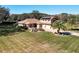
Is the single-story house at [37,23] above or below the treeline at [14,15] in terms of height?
below

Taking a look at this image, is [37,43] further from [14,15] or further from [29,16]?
[14,15]

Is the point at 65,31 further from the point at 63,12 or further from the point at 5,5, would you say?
the point at 5,5

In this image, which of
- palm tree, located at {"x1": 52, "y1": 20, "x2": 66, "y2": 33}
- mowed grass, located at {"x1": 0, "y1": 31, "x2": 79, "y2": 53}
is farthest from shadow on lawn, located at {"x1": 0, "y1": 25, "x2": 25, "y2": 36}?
palm tree, located at {"x1": 52, "y1": 20, "x2": 66, "y2": 33}

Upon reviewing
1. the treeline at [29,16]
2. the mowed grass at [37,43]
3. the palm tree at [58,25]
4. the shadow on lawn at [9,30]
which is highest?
the treeline at [29,16]

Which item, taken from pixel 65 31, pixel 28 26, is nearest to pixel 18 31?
pixel 28 26

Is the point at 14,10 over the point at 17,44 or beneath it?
over

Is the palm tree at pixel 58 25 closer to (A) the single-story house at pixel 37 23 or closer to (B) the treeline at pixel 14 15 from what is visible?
(A) the single-story house at pixel 37 23

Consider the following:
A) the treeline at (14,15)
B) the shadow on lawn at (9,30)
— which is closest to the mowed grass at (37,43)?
the shadow on lawn at (9,30)
